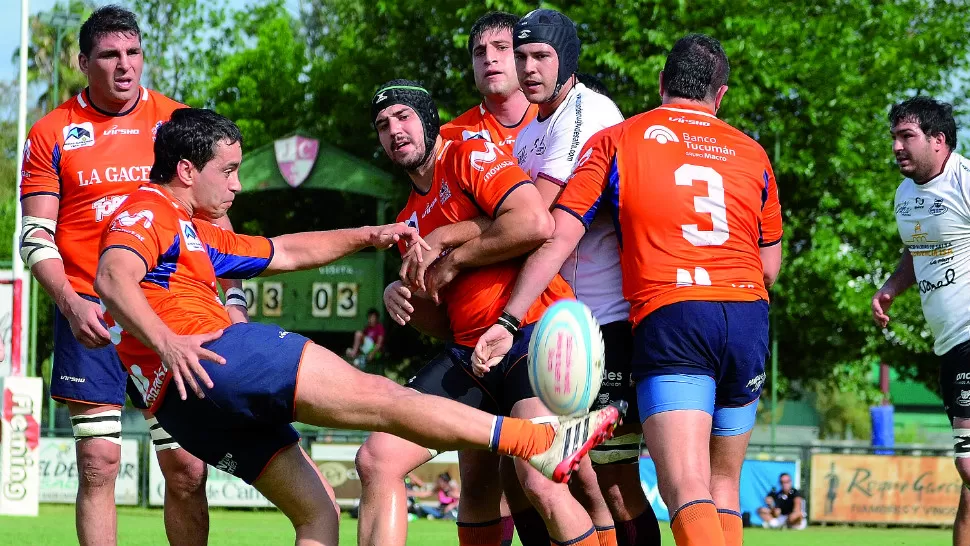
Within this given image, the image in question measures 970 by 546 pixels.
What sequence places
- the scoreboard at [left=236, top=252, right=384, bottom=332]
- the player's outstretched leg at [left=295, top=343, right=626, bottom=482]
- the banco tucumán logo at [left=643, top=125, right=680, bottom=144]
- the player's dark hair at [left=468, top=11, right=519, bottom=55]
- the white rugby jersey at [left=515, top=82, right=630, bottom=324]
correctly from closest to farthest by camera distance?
1. the player's outstretched leg at [left=295, top=343, right=626, bottom=482]
2. the banco tucumán logo at [left=643, top=125, right=680, bottom=144]
3. the white rugby jersey at [left=515, top=82, right=630, bottom=324]
4. the player's dark hair at [left=468, top=11, right=519, bottom=55]
5. the scoreboard at [left=236, top=252, right=384, bottom=332]

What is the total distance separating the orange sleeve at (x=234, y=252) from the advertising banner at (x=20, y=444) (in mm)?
10391

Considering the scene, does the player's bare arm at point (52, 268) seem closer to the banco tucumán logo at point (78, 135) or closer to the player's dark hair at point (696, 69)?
the banco tucumán logo at point (78, 135)

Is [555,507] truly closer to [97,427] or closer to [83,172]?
[97,427]

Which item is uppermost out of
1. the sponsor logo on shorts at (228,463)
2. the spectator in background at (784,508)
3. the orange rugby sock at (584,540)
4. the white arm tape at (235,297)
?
the white arm tape at (235,297)

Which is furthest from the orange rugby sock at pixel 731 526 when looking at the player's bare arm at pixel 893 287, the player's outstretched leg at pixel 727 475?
the player's bare arm at pixel 893 287

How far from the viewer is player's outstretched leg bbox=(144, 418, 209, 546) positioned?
6527 millimetres

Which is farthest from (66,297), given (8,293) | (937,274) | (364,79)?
(364,79)

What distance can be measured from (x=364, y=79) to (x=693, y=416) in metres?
22.6

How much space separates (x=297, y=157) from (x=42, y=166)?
16550 millimetres

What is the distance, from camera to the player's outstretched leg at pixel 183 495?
21.4 ft

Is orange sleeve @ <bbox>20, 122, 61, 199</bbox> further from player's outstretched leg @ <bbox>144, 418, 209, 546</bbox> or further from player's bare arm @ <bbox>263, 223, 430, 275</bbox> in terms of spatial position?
player's bare arm @ <bbox>263, 223, 430, 275</bbox>

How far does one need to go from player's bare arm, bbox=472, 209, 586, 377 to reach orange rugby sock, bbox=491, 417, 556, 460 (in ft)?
2.34

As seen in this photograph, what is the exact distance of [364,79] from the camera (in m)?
27.0

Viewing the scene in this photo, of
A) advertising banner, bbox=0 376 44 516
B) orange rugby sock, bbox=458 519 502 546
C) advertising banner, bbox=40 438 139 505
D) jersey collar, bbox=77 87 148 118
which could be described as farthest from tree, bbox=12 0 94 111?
orange rugby sock, bbox=458 519 502 546
